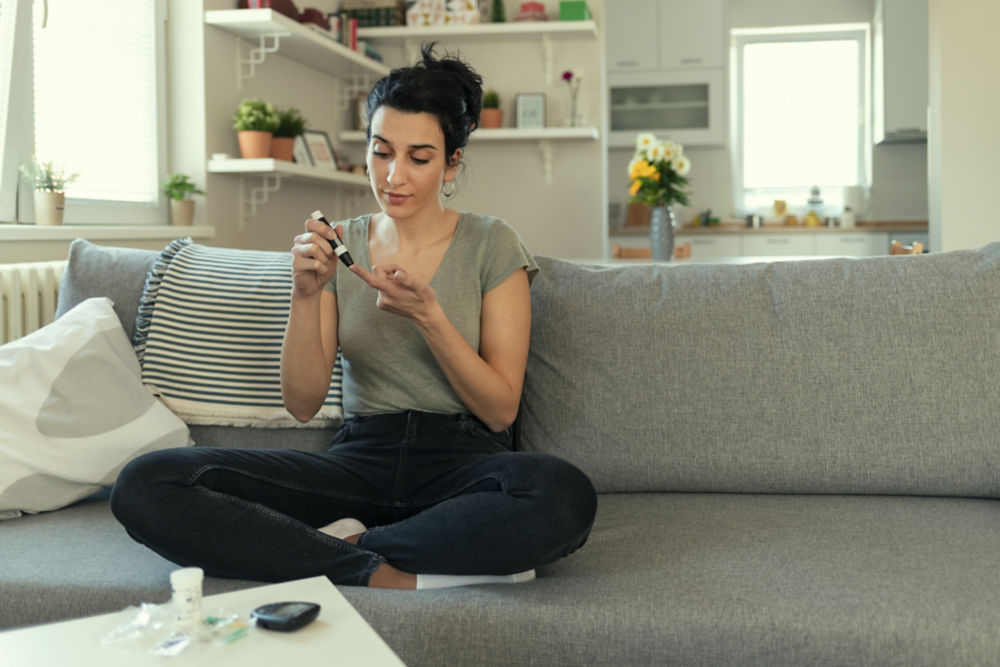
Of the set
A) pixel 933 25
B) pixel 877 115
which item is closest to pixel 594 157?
pixel 933 25

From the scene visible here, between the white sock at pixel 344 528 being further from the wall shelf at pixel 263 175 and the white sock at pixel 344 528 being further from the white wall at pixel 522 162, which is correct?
the white wall at pixel 522 162

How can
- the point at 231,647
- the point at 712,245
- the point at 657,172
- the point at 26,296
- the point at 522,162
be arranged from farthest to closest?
1. the point at 712,245
2. the point at 522,162
3. the point at 657,172
4. the point at 26,296
5. the point at 231,647

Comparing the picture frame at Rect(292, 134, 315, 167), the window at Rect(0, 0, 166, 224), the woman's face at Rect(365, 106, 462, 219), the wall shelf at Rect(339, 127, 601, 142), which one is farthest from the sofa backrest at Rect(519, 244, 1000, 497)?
the wall shelf at Rect(339, 127, 601, 142)

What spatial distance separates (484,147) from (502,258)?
351 centimetres

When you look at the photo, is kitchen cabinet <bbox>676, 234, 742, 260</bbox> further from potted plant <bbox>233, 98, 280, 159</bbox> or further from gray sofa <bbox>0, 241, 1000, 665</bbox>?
gray sofa <bbox>0, 241, 1000, 665</bbox>

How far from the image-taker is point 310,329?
1.67 m

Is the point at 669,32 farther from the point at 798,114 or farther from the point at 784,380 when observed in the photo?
the point at 784,380

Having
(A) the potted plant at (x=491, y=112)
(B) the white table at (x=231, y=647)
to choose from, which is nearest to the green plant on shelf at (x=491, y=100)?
(A) the potted plant at (x=491, y=112)

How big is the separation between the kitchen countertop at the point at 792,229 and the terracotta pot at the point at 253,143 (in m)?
3.48

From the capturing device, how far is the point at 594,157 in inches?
199

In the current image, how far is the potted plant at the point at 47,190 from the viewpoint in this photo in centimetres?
274

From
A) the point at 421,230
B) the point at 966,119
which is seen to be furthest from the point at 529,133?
the point at 421,230

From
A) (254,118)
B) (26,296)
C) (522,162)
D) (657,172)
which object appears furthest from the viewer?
(522,162)

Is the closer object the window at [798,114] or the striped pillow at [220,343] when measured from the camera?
the striped pillow at [220,343]
